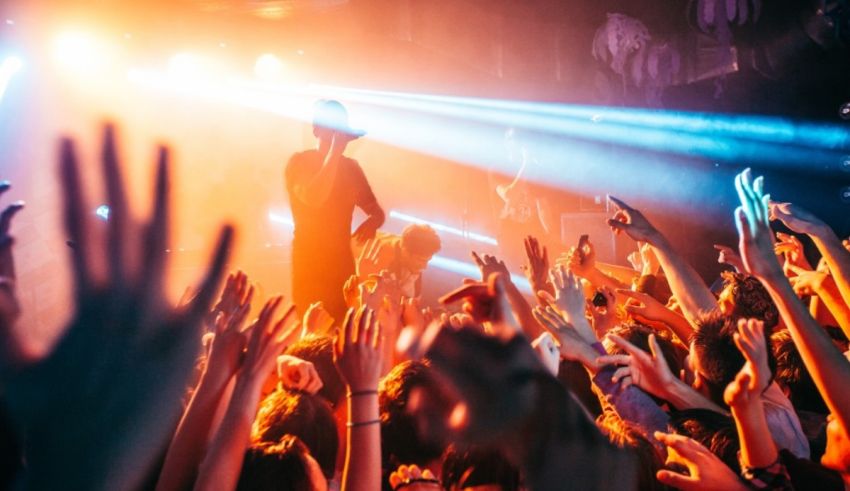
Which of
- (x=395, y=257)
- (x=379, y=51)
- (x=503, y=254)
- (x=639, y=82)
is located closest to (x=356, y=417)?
(x=395, y=257)

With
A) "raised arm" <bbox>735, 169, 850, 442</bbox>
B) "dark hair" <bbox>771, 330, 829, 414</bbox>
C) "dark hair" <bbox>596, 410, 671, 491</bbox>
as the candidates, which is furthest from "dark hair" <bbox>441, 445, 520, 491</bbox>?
"dark hair" <bbox>771, 330, 829, 414</bbox>

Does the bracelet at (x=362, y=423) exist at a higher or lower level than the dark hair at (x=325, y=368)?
lower

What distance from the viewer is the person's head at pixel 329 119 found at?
3.30 meters

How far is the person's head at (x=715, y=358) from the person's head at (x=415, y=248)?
1.75 m

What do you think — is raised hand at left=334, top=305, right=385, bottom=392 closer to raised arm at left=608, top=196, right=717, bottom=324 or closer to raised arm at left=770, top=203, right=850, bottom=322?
raised arm at left=608, top=196, right=717, bottom=324

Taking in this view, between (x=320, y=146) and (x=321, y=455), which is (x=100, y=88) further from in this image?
(x=321, y=455)

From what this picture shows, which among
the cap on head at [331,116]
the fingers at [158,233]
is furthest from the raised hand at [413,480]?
the cap on head at [331,116]

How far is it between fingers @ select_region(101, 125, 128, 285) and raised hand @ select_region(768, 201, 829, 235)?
7.24ft

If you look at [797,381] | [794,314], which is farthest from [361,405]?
[797,381]

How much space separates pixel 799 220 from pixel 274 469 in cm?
201

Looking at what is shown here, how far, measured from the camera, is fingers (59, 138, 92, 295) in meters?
0.88

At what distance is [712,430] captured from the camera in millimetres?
1542

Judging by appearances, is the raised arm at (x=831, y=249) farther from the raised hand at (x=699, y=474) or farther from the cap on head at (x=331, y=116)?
the cap on head at (x=331, y=116)

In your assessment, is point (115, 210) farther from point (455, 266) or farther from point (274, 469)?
point (455, 266)
